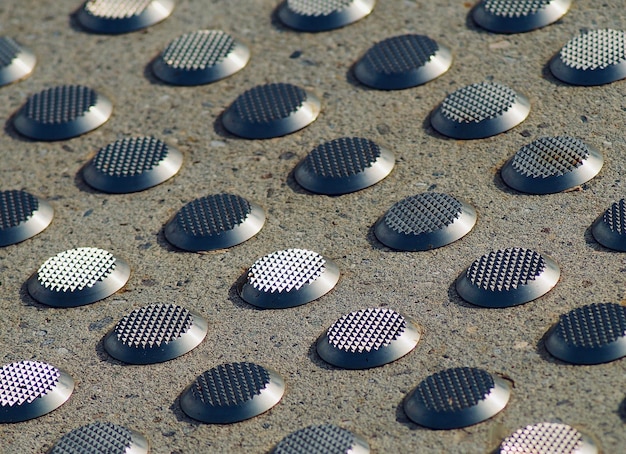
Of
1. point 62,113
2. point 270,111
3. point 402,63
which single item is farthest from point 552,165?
point 62,113

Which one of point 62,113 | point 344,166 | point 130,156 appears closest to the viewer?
point 344,166

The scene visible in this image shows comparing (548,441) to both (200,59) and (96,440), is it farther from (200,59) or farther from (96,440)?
(200,59)

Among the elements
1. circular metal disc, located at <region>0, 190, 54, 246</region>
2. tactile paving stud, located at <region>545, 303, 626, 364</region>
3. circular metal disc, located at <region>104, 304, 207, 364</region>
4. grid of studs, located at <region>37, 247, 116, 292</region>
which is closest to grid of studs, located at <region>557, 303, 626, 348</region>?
tactile paving stud, located at <region>545, 303, 626, 364</region>

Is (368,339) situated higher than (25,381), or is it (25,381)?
(368,339)

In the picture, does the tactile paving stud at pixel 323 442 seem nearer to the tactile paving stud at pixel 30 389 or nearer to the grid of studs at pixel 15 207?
the tactile paving stud at pixel 30 389

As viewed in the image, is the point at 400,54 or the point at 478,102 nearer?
the point at 478,102

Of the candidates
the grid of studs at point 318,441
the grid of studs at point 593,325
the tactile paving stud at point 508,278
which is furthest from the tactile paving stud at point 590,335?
the grid of studs at point 318,441

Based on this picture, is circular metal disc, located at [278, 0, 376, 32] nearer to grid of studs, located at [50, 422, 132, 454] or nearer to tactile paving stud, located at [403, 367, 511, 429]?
tactile paving stud, located at [403, 367, 511, 429]

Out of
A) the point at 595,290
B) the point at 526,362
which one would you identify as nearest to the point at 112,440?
the point at 526,362
